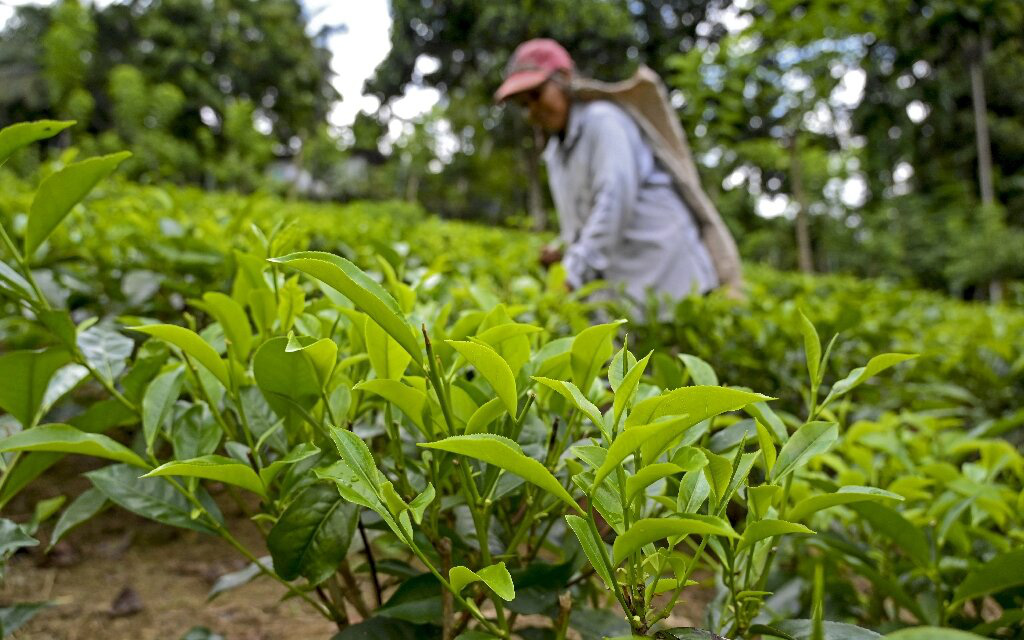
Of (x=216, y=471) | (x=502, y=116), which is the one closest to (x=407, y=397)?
(x=216, y=471)

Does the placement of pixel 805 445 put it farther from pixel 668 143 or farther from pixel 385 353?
pixel 668 143

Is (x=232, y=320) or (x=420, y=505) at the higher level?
(x=232, y=320)

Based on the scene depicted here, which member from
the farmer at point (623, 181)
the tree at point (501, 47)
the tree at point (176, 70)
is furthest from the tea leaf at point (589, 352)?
the tree at point (176, 70)

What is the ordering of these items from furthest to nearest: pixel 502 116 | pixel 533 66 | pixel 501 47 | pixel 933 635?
pixel 502 116 → pixel 501 47 → pixel 533 66 → pixel 933 635

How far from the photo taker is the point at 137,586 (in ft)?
5.41

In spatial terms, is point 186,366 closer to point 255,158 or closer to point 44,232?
point 44,232

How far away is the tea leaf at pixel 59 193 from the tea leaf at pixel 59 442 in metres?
0.19

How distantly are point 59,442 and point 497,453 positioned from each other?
0.43 m

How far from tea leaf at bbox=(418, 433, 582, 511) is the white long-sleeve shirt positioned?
82.8 inches

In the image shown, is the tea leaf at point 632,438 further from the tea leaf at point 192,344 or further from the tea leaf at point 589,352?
the tea leaf at point 192,344

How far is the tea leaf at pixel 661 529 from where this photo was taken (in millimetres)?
455

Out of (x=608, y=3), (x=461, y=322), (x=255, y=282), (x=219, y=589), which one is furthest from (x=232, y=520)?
(x=608, y=3)

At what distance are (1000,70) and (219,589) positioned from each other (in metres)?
29.7

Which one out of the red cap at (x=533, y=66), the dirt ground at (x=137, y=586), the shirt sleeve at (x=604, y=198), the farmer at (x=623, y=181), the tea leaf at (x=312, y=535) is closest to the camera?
the tea leaf at (x=312, y=535)
